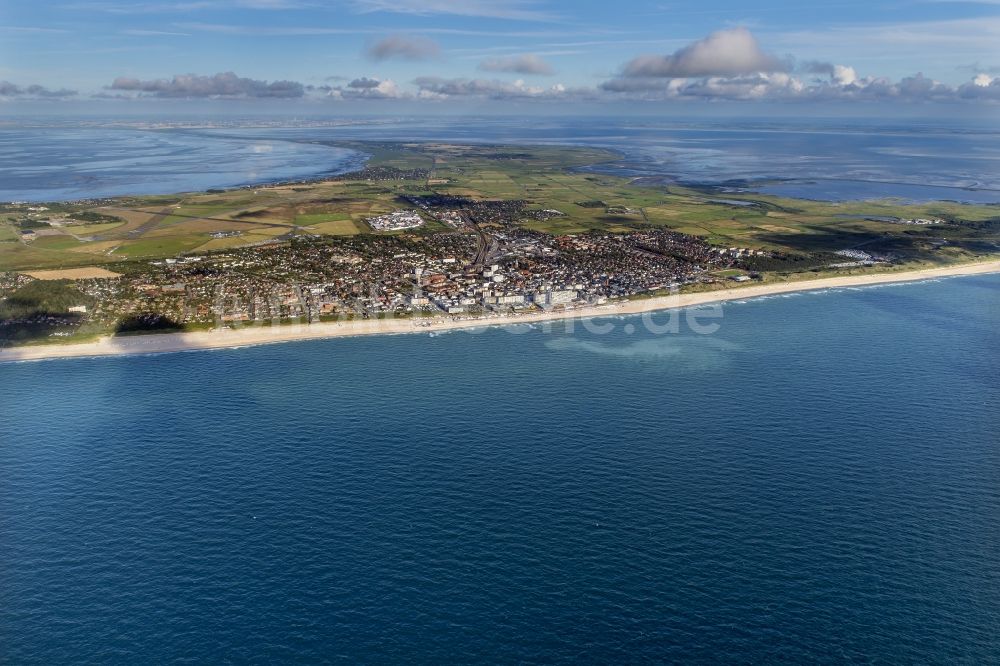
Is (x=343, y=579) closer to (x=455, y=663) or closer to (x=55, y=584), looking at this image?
(x=455, y=663)

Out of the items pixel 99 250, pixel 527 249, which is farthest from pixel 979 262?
pixel 99 250

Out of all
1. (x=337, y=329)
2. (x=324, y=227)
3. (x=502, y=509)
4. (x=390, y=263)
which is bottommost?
(x=502, y=509)

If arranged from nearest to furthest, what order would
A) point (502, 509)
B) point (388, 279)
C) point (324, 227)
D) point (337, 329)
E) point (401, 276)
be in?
1. point (502, 509)
2. point (337, 329)
3. point (388, 279)
4. point (401, 276)
5. point (324, 227)

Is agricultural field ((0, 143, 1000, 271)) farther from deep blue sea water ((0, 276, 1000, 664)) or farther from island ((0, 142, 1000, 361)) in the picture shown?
deep blue sea water ((0, 276, 1000, 664))

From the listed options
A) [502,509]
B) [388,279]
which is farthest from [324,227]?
[502,509]

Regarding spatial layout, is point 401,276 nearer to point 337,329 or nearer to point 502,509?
point 337,329

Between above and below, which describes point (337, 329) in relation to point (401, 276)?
below

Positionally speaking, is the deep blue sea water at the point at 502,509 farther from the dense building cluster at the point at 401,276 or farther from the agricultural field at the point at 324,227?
the agricultural field at the point at 324,227
